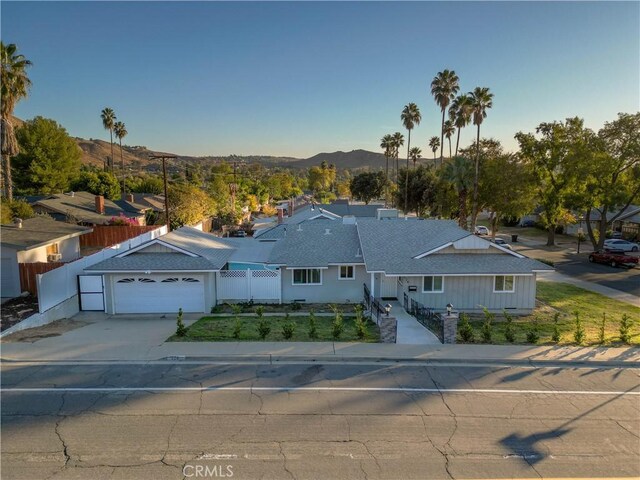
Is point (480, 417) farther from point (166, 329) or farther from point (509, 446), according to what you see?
point (166, 329)

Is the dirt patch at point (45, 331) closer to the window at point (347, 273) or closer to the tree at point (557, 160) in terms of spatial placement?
the window at point (347, 273)

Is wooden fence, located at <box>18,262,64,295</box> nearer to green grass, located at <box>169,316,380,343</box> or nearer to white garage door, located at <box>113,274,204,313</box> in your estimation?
white garage door, located at <box>113,274,204,313</box>

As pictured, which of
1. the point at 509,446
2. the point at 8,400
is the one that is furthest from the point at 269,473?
the point at 8,400

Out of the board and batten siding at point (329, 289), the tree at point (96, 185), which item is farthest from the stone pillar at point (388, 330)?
the tree at point (96, 185)

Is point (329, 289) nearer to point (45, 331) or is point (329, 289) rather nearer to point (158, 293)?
point (158, 293)

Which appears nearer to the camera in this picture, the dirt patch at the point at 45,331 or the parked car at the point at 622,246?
the dirt patch at the point at 45,331
